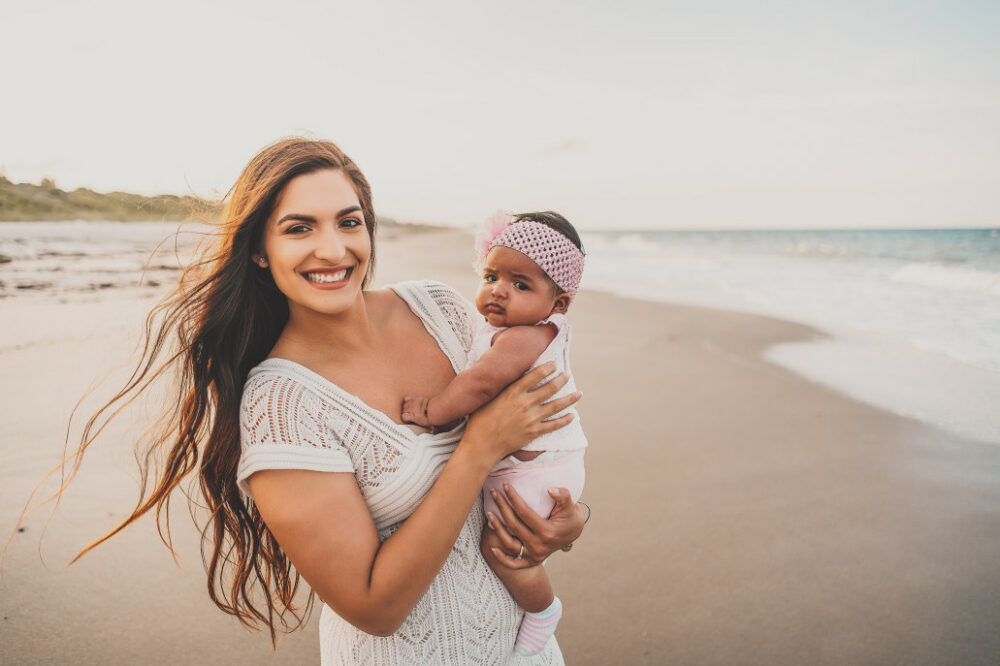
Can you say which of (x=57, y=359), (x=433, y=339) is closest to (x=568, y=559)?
(x=433, y=339)

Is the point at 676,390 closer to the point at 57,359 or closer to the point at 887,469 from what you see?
the point at 887,469

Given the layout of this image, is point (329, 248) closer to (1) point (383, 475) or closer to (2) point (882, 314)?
(1) point (383, 475)

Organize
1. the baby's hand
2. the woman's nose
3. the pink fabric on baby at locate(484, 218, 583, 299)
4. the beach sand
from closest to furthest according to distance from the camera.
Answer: the woman's nose, the baby's hand, the pink fabric on baby at locate(484, 218, 583, 299), the beach sand

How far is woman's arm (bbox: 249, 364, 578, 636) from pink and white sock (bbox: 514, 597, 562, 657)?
517mm

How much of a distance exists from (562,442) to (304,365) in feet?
2.76

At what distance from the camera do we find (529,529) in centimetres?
167

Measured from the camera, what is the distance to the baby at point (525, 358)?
1732 millimetres

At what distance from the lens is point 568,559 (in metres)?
3.05

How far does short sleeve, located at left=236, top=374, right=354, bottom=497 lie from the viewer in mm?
1374

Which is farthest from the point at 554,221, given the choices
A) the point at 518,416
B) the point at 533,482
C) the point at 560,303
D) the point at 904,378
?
the point at 904,378

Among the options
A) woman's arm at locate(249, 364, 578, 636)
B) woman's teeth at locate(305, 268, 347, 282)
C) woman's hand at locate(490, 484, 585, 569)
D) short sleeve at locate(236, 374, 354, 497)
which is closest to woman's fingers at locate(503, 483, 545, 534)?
woman's hand at locate(490, 484, 585, 569)

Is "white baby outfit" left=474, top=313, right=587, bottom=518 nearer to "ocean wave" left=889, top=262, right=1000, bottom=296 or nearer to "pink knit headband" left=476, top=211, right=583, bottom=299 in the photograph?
"pink knit headband" left=476, top=211, right=583, bottom=299

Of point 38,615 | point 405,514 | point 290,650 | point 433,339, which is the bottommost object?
point 290,650

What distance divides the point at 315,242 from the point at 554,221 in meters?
0.89
